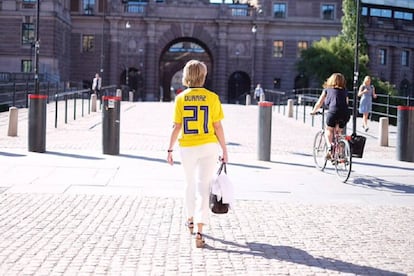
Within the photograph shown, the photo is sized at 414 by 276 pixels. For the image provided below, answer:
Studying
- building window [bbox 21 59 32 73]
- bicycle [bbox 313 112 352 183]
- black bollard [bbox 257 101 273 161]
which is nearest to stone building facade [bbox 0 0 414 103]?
building window [bbox 21 59 32 73]

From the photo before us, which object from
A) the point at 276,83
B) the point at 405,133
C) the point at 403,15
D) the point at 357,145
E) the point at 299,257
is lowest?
the point at 299,257

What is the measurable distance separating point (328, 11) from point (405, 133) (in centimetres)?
5524

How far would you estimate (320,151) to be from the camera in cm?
1373

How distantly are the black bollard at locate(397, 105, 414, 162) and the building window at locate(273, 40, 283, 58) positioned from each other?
2107 inches

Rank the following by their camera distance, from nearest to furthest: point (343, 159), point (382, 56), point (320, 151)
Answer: point (343, 159) → point (320, 151) → point (382, 56)

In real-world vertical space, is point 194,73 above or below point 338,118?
above

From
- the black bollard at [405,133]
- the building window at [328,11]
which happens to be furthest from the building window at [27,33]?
A: the black bollard at [405,133]

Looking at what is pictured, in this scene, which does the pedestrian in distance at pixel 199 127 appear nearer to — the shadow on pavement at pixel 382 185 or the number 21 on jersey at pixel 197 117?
the number 21 on jersey at pixel 197 117

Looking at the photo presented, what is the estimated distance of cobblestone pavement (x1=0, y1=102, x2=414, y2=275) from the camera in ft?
21.5

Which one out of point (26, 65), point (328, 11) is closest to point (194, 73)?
point (26, 65)

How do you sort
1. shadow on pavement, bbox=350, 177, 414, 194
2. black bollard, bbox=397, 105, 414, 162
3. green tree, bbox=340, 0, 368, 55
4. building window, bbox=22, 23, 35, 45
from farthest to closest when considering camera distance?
building window, bbox=22, 23, 35, 45 < green tree, bbox=340, 0, 368, 55 < black bollard, bbox=397, 105, 414, 162 < shadow on pavement, bbox=350, 177, 414, 194

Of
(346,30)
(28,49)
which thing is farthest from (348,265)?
(28,49)

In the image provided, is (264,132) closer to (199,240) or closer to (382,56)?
(199,240)

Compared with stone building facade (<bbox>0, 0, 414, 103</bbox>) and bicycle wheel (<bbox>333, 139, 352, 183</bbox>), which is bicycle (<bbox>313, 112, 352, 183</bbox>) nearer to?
bicycle wheel (<bbox>333, 139, 352, 183</bbox>)
